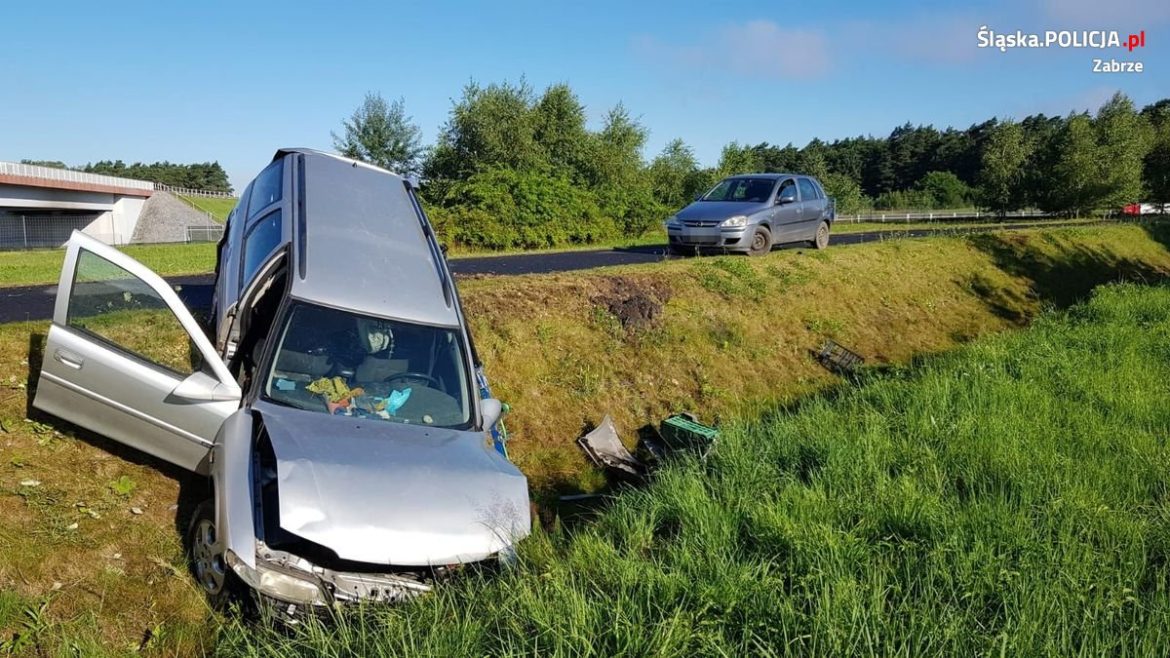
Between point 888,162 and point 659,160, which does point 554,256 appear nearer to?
point 659,160

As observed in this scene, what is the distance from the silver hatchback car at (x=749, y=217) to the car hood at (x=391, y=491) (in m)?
10.7

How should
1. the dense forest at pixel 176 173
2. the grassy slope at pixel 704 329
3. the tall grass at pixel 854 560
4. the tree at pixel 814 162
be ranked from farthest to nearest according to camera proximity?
the dense forest at pixel 176 173 < the tree at pixel 814 162 < the grassy slope at pixel 704 329 < the tall grass at pixel 854 560

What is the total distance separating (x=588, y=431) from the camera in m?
8.97

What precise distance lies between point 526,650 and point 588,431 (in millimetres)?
5978

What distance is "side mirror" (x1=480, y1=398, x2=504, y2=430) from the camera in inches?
200

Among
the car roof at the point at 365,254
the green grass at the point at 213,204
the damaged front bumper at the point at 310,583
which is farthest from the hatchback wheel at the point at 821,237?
the green grass at the point at 213,204

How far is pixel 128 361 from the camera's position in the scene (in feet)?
16.0

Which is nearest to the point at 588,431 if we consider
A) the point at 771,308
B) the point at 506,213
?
the point at 771,308

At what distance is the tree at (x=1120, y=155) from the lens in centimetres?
4041

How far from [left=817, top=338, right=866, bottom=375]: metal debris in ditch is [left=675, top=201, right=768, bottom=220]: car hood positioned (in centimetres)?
334

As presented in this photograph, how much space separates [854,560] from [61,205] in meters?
51.7

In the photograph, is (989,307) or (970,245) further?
(970,245)

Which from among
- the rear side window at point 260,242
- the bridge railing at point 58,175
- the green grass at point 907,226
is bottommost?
the green grass at point 907,226

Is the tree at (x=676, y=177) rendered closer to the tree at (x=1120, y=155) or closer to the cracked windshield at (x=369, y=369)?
the tree at (x=1120, y=155)
